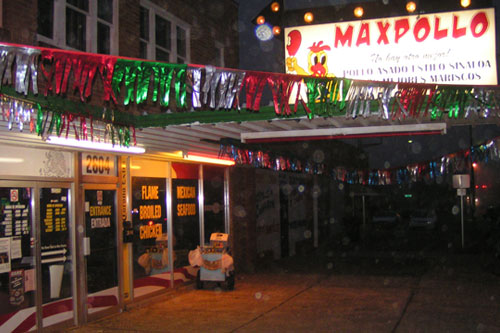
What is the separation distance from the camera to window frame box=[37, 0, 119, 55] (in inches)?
355

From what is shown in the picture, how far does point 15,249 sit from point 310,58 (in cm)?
639

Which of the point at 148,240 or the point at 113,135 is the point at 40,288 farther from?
the point at 148,240

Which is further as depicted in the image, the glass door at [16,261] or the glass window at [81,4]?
the glass window at [81,4]

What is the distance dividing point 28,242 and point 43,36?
3.19m

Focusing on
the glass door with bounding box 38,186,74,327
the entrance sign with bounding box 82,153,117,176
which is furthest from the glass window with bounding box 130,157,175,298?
the glass door with bounding box 38,186,74,327

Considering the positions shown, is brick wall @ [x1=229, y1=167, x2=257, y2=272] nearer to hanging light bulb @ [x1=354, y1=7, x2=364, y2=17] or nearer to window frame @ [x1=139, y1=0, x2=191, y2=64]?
window frame @ [x1=139, y1=0, x2=191, y2=64]

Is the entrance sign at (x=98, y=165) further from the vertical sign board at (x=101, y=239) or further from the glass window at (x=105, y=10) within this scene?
the glass window at (x=105, y=10)

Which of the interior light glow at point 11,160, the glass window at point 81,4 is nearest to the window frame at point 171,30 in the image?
the glass window at point 81,4

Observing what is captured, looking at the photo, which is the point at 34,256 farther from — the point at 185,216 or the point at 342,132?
the point at 342,132

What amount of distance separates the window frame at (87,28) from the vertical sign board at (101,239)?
2.51 m

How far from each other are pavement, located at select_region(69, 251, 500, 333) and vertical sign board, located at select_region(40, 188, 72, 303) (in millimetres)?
836

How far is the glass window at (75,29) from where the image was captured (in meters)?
9.48

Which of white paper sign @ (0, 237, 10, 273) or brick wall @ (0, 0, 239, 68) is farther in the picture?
brick wall @ (0, 0, 239, 68)

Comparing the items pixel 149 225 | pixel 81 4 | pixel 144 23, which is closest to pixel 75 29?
pixel 81 4
